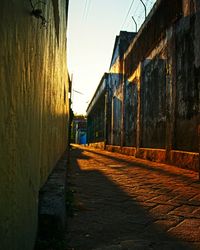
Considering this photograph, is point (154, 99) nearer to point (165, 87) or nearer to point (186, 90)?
point (165, 87)

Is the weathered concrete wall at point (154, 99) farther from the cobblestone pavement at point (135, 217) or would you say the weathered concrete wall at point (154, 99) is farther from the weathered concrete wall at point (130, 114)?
the cobblestone pavement at point (135, 217)

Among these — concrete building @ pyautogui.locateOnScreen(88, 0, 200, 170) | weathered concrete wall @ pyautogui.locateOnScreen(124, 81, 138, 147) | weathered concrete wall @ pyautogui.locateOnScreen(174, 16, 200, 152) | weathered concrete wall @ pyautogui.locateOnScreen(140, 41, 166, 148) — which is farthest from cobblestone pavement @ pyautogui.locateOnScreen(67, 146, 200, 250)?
weathered concrete wall @ pyautogui.locateOnScreen(124, 81, 138, 147)

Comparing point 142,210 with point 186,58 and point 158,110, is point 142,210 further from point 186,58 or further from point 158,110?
point 158,110

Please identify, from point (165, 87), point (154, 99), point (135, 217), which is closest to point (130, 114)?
point (154, 99)

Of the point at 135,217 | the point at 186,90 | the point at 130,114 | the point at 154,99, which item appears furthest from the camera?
the point at 130,114

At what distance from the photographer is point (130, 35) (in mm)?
19297

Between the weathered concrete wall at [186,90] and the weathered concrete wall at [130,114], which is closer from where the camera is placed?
the weathered concrete wall at [186,90]

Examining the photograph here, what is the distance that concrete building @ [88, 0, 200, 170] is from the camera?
757 centimetres

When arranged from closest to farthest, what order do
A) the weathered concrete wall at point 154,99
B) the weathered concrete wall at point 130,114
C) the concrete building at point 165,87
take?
the concrete building at point 165,87 → the weathered concrete wall at point 154,99 → the weathered concrete wall at point 130,114

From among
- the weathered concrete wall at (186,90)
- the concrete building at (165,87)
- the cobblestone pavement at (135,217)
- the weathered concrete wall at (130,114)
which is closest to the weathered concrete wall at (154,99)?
the concrete building at (165,87)

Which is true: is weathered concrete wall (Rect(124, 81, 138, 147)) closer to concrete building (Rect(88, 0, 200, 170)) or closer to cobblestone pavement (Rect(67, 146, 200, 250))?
concrete building (Rect(88, 0, 200, 170))

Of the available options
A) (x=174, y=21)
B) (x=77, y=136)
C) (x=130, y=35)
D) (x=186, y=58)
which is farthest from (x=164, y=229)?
(x=77, y=136)

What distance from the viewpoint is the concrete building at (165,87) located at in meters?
7.57

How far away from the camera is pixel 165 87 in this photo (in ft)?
31.2
